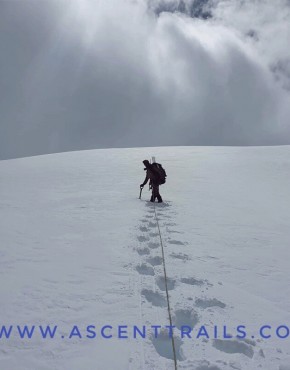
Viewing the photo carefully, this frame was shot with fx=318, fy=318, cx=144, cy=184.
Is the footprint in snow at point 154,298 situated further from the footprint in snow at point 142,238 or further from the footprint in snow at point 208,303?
the footprint in snow at point 142,238

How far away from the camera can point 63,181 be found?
14.9m

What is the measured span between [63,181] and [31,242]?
882 centimetres

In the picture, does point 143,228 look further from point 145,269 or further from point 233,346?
point 233,346

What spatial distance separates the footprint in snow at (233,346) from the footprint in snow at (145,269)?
5.54 feet

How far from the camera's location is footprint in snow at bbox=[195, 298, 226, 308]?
4105mm

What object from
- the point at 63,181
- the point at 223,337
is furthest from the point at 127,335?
the point at 63,181

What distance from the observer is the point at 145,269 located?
5125 mm

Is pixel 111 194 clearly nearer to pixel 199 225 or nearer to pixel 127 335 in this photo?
pixel 199 225

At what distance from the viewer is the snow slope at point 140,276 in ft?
10.6

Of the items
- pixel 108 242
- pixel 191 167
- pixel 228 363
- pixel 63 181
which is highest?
pixel 191 167

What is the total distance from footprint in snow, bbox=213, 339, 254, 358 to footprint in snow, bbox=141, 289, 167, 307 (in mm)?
847

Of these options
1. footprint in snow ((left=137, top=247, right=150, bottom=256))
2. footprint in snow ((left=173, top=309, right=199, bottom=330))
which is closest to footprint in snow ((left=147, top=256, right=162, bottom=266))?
footprint in snow ((left=137, top=247, right=150, bottom=256))

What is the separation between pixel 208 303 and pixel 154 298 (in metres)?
0.71

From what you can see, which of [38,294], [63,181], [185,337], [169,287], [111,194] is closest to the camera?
[185,337]
